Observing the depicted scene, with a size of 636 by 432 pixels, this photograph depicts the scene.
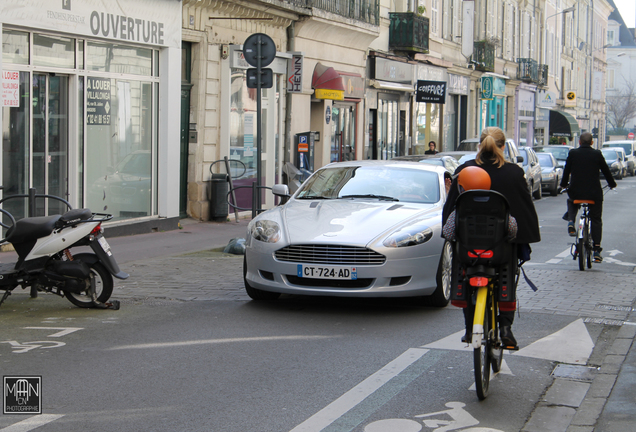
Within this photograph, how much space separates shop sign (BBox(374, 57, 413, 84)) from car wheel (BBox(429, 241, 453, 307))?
63.0 ft

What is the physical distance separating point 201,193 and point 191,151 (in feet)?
2.79

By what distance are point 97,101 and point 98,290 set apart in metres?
6.56

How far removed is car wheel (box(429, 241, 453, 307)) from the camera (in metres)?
8.39

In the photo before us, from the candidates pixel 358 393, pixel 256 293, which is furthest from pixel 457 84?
pixel 358 393

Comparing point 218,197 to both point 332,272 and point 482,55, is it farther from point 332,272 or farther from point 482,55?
point 482,55

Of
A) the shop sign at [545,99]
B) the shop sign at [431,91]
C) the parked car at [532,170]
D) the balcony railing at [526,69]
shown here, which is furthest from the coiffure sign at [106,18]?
the shop sign at [545,99]

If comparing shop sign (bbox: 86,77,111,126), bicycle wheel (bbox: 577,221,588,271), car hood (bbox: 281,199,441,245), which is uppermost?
shop sign (bbox: 86,77,111,126)

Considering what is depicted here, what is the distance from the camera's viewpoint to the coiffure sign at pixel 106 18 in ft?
A: 40.8

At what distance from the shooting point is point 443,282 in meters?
8.48

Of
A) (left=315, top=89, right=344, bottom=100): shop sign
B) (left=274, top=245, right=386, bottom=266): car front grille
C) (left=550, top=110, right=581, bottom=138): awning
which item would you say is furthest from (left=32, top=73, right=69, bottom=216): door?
(left=550, top=110, right=581, bottom=138): awning

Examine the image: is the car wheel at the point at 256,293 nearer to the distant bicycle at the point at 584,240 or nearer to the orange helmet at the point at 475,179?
the orange helmet at the point at 475,179

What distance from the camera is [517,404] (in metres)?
5.50

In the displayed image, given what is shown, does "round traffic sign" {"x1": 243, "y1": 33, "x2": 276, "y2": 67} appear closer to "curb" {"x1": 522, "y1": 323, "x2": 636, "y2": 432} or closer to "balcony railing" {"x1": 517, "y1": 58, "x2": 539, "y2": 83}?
"curb" {"x1": 522, "y1": 323, "x2": 636, "y2": 432}

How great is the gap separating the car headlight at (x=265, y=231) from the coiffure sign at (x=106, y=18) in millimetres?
5659
